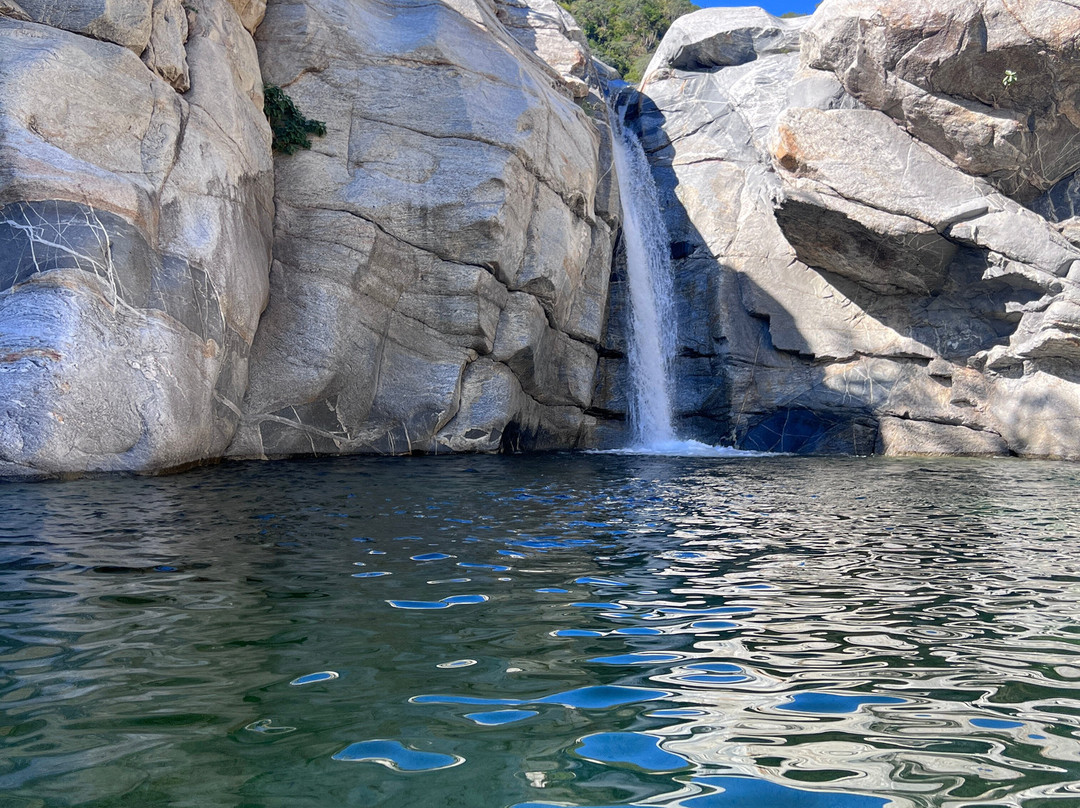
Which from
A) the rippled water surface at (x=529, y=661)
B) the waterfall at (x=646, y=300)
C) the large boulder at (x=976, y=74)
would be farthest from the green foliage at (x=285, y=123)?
the large boulder at (x=976, y=74)

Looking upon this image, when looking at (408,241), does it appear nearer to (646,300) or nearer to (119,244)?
(119,244)

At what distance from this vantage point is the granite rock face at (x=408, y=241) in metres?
14.2

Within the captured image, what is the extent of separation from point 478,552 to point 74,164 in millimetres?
8128

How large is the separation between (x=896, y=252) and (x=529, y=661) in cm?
1730

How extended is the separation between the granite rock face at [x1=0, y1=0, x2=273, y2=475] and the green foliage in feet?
5.32

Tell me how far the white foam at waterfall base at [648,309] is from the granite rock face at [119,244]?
31.8 ft

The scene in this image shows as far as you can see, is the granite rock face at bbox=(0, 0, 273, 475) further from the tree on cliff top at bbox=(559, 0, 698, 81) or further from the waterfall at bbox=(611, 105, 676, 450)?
the tree on cliff top at bbox=(559, 0, 698, 81)

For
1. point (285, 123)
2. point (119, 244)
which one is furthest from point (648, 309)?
point (119, 244)

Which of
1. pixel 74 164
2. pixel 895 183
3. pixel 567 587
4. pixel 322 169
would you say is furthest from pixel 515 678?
pixel 895 183

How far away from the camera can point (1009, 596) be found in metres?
4.73

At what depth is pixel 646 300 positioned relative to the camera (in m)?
21.1

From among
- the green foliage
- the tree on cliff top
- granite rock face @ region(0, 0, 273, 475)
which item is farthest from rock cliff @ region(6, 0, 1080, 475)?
the tree on cliff top

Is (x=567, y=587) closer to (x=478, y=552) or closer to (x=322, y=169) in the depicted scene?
(x=478, y=552)

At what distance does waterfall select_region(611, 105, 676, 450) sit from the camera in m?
20.0
